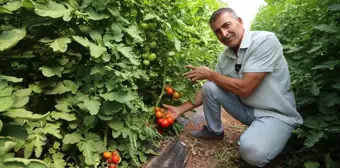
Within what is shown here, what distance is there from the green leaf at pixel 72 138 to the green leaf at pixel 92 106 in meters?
0.22

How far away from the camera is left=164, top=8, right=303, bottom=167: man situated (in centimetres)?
236

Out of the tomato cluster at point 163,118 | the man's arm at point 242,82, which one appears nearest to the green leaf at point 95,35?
the tomato cluster at point 163,118

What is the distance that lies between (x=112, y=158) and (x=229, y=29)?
1.50m

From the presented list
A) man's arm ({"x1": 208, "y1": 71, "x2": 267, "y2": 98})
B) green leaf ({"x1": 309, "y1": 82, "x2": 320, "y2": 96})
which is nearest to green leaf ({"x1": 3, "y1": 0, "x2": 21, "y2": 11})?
man's arm ({"x1": 208, "y1": 71, "x2": 267, "y2": 98})

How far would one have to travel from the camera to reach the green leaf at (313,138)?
202 centimetres

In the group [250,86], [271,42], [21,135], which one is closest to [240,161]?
[250,86]

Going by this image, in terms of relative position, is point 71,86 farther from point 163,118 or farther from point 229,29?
point 229,29

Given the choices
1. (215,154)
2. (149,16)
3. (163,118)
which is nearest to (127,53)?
(149,16)

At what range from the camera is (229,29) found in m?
2.54

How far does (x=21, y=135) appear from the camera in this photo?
1.30 m

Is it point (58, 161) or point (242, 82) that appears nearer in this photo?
point (58, 161)

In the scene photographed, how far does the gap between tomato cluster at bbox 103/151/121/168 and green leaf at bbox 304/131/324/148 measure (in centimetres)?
135

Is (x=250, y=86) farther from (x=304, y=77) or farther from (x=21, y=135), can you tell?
(x=21, y=135)

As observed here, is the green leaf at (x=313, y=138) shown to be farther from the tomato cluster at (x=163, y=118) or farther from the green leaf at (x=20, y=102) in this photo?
the green leaf at (x=20, y=102)
